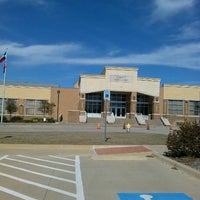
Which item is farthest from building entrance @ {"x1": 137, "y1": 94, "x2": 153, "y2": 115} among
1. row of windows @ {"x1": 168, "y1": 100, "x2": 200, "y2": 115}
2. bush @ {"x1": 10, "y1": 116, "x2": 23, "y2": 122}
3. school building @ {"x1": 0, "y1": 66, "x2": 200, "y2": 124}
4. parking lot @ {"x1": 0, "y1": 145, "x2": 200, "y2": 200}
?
parking lot @ {"x1": 0, "y1": 145, "x2": 200, "y2": 200}

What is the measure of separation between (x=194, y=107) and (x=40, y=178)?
69.9 m

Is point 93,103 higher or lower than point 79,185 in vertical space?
higher

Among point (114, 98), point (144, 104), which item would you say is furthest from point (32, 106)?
point (144, 104)

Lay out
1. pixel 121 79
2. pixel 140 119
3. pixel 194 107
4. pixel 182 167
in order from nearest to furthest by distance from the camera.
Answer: pixel 182 167 → pixel 140 119 → pixel 121 79 → pixel 194 107

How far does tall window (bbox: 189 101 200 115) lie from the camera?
78219mm

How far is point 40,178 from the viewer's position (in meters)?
11.4

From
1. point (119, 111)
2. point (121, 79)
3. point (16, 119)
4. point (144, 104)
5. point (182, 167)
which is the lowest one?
point (182, 167)

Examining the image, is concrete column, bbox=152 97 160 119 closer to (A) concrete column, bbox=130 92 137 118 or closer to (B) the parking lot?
(A) concrete column, bbox=130 92 137 118

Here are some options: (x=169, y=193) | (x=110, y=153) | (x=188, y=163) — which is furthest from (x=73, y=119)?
(x=169, y=193)

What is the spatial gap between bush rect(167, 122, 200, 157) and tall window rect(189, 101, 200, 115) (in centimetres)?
6355

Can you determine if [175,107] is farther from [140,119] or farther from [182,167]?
[182,167]

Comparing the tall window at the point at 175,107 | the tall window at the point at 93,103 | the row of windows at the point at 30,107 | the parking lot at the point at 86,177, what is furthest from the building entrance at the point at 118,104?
the parking lot at the point at 86,177

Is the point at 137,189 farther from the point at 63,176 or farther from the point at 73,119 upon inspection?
the point at 73,119

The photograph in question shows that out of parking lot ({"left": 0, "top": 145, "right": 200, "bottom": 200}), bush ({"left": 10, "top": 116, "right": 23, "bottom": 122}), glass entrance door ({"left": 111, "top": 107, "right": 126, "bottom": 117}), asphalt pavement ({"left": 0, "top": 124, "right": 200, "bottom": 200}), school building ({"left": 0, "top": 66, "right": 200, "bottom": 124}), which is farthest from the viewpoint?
glass entrance door ({"left": 111, "top": 107, "right": 126, "bottom": 117})
